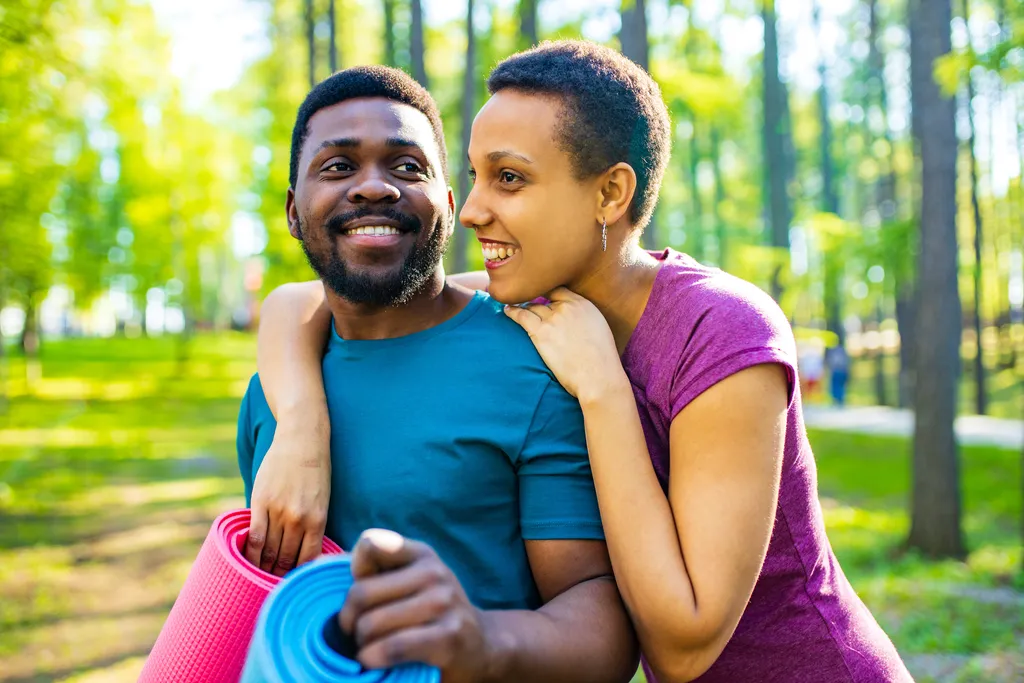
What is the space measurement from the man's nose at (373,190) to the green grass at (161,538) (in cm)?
559

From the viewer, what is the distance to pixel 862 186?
4419cm

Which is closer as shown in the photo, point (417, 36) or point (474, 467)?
point (474, 467)

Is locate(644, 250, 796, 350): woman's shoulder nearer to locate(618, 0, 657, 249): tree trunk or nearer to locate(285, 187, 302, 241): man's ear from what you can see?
locate(285, 187, 302, 241): man's ear

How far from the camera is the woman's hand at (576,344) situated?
208 cm

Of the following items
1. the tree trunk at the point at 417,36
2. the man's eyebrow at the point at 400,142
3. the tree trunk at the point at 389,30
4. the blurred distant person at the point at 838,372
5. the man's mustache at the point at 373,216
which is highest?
the tree trunk at the point at 389,30

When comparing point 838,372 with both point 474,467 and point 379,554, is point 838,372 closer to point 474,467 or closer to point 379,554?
point 474,467

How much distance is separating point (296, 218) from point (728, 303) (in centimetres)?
132

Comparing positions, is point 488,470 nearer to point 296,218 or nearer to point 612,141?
point 612,141

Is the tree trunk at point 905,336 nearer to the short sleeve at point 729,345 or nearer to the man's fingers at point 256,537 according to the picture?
the short sleeve at point 729,345

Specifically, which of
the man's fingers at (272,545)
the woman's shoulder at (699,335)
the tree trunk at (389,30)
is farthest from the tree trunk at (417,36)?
the man's fingers at (272,545)

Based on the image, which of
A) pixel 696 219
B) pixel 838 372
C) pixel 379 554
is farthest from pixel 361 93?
pixel 696 219

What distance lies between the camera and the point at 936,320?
33.7ft

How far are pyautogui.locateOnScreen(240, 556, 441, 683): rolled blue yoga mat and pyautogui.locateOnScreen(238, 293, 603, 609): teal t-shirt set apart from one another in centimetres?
69

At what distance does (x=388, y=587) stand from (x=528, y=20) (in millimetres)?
11354
